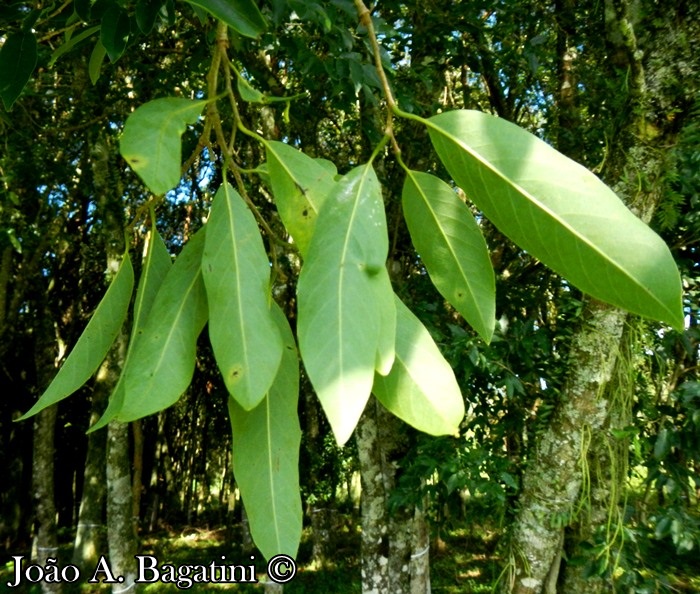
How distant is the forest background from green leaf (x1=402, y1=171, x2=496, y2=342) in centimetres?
1

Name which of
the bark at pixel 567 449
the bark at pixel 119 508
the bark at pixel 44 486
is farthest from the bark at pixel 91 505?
the bark at pixel 567 449

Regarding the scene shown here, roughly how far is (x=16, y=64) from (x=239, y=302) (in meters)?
0.40

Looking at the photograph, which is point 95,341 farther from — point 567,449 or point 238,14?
point 567,449

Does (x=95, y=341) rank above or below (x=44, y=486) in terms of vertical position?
above

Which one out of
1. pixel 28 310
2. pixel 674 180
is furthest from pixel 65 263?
pixel 674 180

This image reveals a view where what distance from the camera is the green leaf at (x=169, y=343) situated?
44 cm

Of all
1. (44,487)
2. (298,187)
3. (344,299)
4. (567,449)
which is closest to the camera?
(344,299)

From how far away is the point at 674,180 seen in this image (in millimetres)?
1612

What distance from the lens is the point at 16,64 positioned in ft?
2.11

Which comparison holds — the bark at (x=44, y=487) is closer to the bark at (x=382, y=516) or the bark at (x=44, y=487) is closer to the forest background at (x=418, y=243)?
the forest background at (x=418, y=243)

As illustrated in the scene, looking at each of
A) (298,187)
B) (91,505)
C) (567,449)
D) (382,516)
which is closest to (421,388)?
(298,187)

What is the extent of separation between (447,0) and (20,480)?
5.32 metres

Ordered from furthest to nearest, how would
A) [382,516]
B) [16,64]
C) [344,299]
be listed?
1. [382,516]
2. [16,64]
3. [344,299]

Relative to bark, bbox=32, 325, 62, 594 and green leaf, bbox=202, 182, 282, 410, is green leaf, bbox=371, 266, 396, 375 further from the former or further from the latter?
bark, bbox=32, 325, 62, 594
